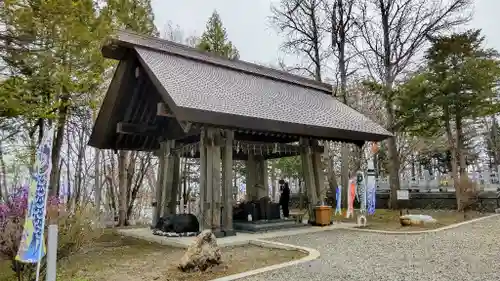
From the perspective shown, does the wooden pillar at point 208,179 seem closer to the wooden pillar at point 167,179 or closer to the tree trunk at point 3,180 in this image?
the wooden pillar at point 167,179

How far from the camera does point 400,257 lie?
537cm

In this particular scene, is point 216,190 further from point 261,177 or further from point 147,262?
point 261,177

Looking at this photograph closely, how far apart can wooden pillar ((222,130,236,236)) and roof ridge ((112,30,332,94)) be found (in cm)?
282

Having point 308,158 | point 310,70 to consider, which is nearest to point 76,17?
point 308,158

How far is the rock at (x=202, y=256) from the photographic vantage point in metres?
4.82

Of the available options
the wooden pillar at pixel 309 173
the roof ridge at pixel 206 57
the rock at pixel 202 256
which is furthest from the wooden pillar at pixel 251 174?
the rock at pixel 202 256

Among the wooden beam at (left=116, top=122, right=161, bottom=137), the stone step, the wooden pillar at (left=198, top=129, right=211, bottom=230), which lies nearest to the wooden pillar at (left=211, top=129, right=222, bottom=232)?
the wooden pillar at (left=198, top=129, right=211, bottom=230)

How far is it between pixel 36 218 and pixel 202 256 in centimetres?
225

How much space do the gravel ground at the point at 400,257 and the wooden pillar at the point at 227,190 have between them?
1.27 meters

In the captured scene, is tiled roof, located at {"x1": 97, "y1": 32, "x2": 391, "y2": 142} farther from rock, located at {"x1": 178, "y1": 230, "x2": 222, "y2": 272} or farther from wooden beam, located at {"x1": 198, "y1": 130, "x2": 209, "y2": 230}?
rock, located at {"x1": 178, "y1": 230, "x2": 222, "y2": 272}

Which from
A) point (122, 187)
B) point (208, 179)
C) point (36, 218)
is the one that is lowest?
point (36, 218)

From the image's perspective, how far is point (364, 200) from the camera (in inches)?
410

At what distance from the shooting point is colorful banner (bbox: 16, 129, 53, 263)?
340 cm

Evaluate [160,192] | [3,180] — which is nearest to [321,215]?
[160,192]
